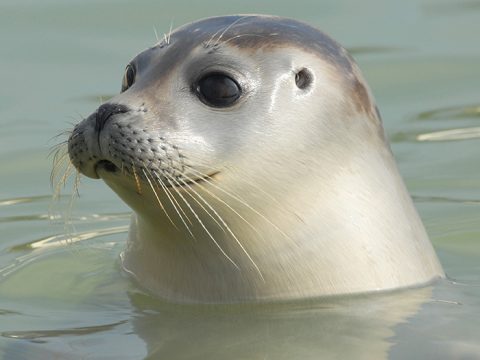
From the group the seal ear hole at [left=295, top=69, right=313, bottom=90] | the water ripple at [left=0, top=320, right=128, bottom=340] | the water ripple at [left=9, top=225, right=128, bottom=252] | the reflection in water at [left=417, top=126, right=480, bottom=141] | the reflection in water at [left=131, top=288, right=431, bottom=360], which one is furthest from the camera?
the reflection in water at [left=417, top=126, right=480, bottom=141]

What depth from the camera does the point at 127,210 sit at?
772 cm

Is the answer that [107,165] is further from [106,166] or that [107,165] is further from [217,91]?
[217,91]

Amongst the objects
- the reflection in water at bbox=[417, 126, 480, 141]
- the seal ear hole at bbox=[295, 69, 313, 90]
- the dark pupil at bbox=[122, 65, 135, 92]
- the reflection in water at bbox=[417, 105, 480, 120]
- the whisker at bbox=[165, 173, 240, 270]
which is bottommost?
the whisker at bbox=[165, 173, 240, 270]

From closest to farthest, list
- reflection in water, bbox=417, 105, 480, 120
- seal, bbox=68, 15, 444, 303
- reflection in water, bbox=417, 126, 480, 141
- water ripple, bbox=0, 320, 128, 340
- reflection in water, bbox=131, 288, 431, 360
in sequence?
reflection in water, bbox=131, 288, 431, 360 → seal, bbox=68, 15, 444, 303 → water ripple, bbox=0, 320, 128, 340 → reflection in water, bbox=417, 126, 480, 141 → reflection in water, bbox=417, 105, 480, 120

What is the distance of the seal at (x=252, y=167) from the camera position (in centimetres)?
541

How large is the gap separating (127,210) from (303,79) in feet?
7.20

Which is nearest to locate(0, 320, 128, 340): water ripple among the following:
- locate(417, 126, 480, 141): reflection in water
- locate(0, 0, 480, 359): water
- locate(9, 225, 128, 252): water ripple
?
→ locate(0, 0, 480, 359): water

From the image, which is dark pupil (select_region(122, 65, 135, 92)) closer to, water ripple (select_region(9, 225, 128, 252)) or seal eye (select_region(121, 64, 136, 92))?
seal eye (select_region(121, 64, 136, 92))

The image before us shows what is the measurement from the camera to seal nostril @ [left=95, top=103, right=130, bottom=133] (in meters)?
5.36

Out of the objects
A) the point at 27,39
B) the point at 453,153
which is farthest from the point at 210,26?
Answer: the point at 27,39

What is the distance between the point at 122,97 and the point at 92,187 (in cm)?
262

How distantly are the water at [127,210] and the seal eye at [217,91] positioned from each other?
763 millimetres

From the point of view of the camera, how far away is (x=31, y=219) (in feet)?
24.9

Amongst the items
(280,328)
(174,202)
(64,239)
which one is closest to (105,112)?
(174,202)
